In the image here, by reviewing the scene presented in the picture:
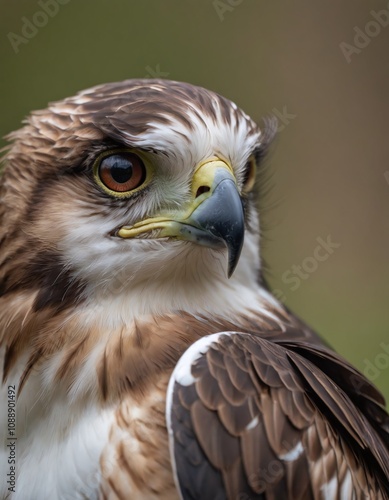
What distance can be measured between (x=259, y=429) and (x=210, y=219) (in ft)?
1.67

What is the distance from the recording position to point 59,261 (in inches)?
83.6

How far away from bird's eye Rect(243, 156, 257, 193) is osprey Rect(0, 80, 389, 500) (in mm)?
59

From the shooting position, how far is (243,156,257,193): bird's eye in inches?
94.0

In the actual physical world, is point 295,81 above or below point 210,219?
above

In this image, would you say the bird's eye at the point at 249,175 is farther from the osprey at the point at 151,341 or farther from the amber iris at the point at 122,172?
the amber iris at the point at 122,172

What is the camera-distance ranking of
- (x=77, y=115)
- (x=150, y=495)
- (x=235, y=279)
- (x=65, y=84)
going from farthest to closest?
1. (x=65, y=84)
2. (x=235, y=279)
3. (x=77, y=115)
4. (x=150, y=495)

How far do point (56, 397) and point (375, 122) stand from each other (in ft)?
15.6

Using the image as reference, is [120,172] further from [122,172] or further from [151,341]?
[151,341]

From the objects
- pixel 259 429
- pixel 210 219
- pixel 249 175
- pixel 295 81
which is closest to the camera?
pixel 259 429

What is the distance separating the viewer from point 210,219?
2053mm

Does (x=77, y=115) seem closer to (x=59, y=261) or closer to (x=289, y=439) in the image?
(x=59, y=261)

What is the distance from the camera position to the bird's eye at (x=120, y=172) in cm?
212

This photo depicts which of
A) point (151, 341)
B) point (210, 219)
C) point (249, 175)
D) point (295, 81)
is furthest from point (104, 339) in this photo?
point (295, 81)

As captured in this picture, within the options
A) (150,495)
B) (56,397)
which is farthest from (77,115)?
(150,495)
